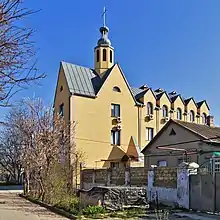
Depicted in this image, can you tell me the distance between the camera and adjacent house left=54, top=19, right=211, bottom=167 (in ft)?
130

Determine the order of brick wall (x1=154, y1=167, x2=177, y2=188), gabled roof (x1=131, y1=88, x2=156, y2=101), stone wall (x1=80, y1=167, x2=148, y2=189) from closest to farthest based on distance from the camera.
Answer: brick wall (x1=154, y1=167, x2=177, y2=188), stone wall (x1=80, y1=167, x2=148, y2=189), gabled roof (x1=131, y1=88, x2=156, y2=101)

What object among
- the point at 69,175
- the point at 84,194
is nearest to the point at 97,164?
the point at 69,175

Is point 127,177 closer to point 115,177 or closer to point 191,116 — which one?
point 115,177

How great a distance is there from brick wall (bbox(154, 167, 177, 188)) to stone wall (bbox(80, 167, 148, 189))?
1.70m

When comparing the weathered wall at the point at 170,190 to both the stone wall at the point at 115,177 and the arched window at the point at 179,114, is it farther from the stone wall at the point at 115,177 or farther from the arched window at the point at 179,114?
the arched window at the point at 179,114

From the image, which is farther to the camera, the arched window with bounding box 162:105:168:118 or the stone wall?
the arched window with bounding box 162:105:168:118

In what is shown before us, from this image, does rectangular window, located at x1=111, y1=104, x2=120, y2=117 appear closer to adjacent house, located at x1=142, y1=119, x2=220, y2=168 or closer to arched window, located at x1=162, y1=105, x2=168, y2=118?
arched window, located at x1=162, y1=105, x2=168, y2=118

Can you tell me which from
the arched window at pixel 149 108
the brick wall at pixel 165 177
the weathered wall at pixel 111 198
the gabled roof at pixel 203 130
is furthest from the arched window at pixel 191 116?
the weathered wall at pixel 111 198

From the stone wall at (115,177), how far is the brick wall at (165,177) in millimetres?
1695

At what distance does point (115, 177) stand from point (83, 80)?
1770 cm

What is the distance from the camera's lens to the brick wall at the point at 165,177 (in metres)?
19.2

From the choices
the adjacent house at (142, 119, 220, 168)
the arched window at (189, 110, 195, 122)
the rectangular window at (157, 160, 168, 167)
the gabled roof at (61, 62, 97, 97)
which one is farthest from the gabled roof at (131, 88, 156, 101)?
the rectangular window at (157, 160, 168, 167)

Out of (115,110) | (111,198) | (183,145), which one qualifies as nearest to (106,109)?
(115,110)

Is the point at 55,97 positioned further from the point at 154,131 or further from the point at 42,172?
the point at 42,172
